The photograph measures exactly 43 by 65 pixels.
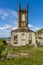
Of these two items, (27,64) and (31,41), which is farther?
(31,41)

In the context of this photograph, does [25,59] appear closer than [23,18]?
Yes

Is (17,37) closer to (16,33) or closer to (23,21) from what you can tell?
(16,33)

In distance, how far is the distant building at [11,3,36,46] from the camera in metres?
51.2

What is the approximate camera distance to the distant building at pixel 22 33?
51.2m

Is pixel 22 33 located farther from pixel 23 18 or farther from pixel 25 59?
pixel 25 59

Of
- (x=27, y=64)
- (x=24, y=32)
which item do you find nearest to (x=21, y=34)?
(x=24, y=32)

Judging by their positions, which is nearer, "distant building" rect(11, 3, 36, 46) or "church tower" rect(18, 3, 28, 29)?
"distant building" rect(11, 3, 36, 46)

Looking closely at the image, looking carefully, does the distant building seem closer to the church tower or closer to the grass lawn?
the church tower

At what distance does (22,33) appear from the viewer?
170 ft

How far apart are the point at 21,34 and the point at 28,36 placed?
6.41ft

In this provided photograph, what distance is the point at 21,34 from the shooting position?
51781mm

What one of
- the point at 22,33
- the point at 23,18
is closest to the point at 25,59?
the point at 22,33

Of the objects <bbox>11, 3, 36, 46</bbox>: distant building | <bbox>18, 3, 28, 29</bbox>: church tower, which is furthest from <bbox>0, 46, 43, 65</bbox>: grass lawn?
<bbox>18, 3, 28, 29</bbox>: church tower

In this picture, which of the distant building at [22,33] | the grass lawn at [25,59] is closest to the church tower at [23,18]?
the distant building at [22,33]
